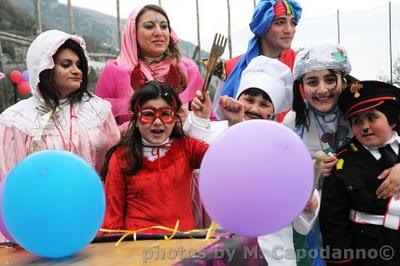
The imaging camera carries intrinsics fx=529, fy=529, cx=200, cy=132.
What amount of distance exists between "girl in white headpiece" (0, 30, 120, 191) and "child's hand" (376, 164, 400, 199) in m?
1.31

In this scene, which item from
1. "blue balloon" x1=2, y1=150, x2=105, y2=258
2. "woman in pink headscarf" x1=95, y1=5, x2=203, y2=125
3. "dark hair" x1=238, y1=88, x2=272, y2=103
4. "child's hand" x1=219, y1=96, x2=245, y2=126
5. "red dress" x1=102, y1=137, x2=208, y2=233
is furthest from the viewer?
"woman in pink headscarf" x1=95, y1=5, x2=203, y2=125

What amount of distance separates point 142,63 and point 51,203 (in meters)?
1.62

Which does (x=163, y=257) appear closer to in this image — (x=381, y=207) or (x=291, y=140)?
(x=291, y=140)

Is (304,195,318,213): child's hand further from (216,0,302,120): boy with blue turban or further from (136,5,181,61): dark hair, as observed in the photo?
(136,5,181,61): dark hair

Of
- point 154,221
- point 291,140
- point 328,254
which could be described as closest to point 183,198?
point 154,221

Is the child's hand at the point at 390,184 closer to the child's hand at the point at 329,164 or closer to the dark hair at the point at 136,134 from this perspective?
the child's hand at the point at 329,164

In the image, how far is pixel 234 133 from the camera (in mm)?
1625

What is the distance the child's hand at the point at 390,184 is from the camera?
213 cm

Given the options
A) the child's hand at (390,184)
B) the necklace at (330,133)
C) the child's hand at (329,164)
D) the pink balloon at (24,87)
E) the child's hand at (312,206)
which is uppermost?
the pink balloon at (24,87)

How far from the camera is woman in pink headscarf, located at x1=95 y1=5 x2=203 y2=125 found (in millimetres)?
2957

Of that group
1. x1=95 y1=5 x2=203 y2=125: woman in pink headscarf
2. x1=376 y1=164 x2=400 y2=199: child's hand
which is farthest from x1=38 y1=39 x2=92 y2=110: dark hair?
x1=376 y1=164 x2=400 y2=199: child's hand

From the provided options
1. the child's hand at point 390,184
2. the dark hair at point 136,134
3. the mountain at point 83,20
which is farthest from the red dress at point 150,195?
the mountain at point 83,20

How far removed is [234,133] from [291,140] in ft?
0.59

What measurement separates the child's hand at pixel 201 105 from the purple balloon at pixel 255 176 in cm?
81
